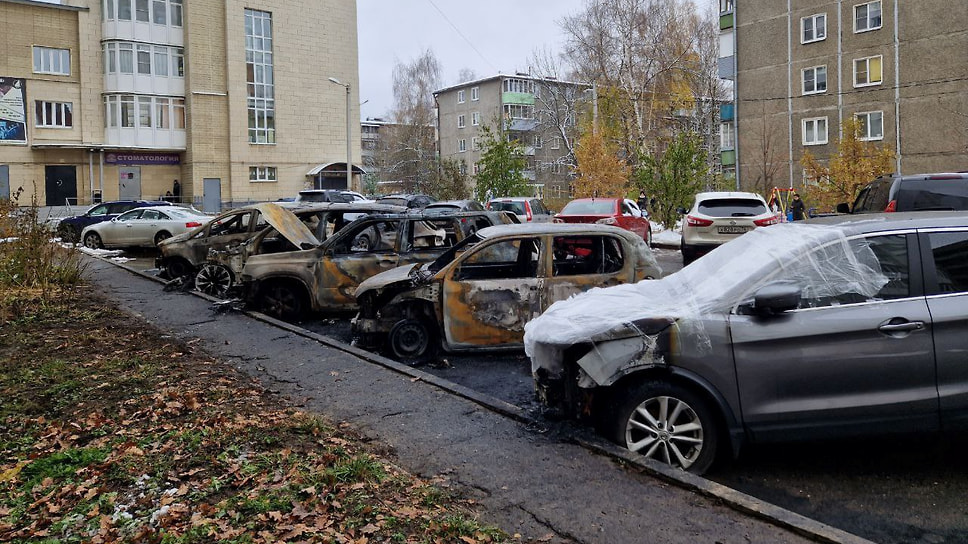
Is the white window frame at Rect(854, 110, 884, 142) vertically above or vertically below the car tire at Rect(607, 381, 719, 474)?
above

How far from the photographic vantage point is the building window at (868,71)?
40500 millimetres

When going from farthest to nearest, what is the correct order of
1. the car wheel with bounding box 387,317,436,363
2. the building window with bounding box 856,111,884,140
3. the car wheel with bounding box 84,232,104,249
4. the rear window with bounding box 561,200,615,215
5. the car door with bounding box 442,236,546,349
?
the building window with bounding box 856,111,884,140 < the car wheel with bounding box 84,232,104,249 < the rear window with bounding box 561,200,615,215 < the car wheel with bounding box 387,317,436,363 < the car door with bounding box 442,236,546,349

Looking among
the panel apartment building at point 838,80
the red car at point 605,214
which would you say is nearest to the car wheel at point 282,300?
the red car at point 605,214

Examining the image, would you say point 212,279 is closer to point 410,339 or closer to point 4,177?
point 410,339

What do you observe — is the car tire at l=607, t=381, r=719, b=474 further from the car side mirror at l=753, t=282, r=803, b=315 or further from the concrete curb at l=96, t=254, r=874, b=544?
the car side mirror at l=753, t=282, r=803, b=315

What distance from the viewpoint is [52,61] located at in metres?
45.4

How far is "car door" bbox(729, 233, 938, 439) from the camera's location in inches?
184

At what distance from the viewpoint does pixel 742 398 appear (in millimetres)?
4809

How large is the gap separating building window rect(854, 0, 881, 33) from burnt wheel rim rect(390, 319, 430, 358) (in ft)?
132

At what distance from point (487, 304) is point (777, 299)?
12.8 ft

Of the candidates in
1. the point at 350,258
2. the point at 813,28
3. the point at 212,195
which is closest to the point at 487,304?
the point at 350,258

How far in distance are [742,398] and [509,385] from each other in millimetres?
3122

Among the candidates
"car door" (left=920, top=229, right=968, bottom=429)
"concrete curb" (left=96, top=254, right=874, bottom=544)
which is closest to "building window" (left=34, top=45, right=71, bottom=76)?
"concrete curb" (left=96, top=254, right=874, bottom=544)

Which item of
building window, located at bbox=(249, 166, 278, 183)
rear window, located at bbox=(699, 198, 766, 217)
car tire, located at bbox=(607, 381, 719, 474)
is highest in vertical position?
building window, located at bbox=(249, 166, 278, 183)
